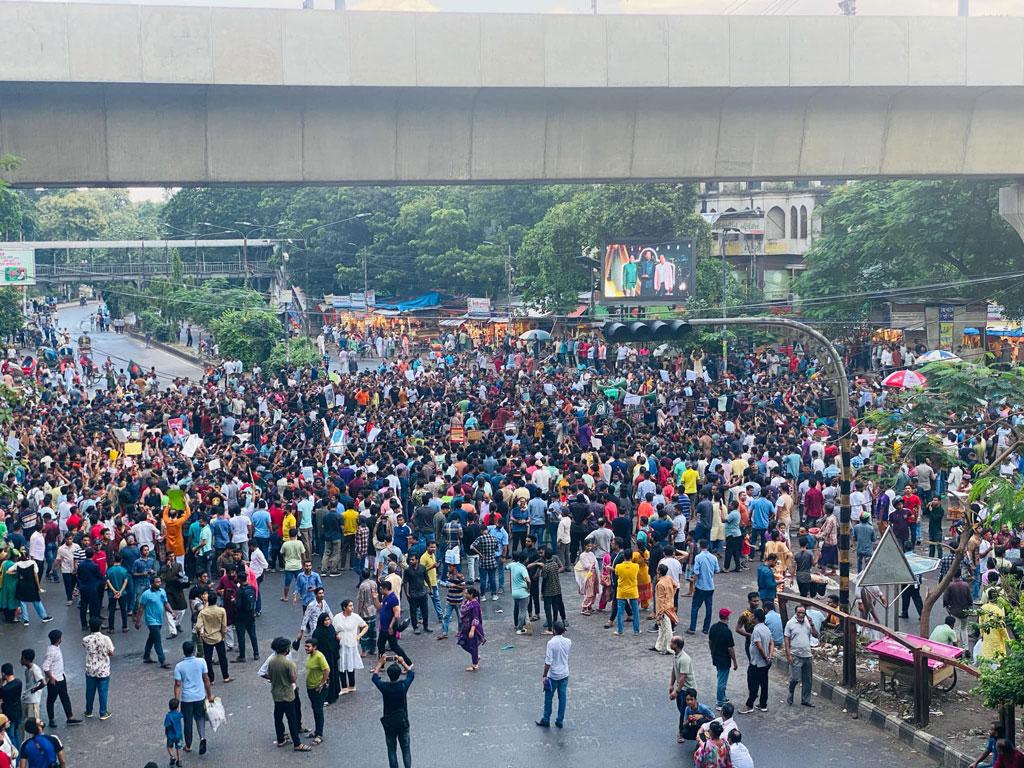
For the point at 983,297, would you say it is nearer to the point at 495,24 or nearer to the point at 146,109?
the point at 495,24

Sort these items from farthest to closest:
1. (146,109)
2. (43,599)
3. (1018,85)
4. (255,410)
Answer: (255,410) → (1018,85) → (146,109) → (43,599)

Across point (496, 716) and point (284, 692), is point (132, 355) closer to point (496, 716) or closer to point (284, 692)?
point (496, 716)

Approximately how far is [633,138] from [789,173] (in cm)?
308

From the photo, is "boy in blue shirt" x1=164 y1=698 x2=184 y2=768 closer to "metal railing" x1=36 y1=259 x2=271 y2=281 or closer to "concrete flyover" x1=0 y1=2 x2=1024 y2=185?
"concrete flyover" x1=0 y1=2 x2=1024 y2=185

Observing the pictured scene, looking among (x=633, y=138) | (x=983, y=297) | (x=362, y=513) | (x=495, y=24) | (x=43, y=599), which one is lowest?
(x=43, y=599)

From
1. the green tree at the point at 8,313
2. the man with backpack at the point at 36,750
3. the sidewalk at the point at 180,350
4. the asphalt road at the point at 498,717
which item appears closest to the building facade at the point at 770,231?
the sidewalk at the point at 180,350

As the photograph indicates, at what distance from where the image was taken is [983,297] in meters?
35.7

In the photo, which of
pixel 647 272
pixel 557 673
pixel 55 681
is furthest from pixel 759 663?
pixel 647 272

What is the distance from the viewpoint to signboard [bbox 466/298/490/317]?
54219mm

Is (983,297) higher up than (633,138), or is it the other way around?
(633,138)

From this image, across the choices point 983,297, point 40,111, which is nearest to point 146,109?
point 40,111

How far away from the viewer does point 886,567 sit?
43.3ft

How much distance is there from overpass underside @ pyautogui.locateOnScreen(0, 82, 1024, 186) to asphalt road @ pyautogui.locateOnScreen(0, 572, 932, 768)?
320 inches

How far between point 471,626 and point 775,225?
52.6 m
